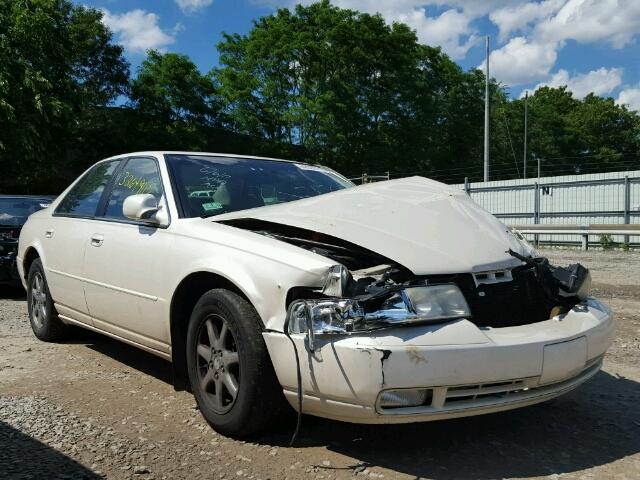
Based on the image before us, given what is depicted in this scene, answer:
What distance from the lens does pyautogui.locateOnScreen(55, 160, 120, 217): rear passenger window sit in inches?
186

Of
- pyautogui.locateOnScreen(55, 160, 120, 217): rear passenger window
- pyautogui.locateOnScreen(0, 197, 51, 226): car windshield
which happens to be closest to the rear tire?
pyautogui.locateOnScreen(55, 160, 120, 217): rear passenger window

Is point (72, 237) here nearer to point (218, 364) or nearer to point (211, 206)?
point (211, 206)

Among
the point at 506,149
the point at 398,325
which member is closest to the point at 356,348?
the point at 398,325

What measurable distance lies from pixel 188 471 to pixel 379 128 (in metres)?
39.9

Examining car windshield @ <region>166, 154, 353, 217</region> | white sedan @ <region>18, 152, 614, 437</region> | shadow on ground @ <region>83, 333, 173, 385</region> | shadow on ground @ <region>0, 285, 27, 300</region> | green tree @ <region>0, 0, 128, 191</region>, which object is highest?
green tree @ <region>0, 0, 128, 191</region>

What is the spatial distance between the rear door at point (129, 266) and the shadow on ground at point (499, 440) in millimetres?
1096

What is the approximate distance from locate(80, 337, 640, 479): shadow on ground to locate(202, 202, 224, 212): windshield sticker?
4.64 feet

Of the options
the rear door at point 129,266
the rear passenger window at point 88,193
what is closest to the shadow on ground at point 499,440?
the rear door at point 129,266

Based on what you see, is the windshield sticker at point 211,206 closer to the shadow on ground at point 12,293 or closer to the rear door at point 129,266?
the rear door at point 129,266

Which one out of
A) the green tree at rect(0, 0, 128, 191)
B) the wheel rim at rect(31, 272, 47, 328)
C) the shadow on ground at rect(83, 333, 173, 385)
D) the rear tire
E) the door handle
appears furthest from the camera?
the green tree at rect(0, 0, 128, 191)

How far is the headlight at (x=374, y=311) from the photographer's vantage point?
263 centimetres

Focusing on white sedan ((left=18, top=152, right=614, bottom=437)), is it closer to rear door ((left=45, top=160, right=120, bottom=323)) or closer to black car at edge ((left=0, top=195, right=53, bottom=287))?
rear door ((left=45, top=160, right=120, bottom=323))

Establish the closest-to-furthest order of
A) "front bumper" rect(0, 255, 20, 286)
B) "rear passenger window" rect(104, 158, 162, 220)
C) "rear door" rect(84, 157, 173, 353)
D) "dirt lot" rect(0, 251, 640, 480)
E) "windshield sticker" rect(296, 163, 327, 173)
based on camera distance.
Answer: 1. "dirt lot" rect(0, 251, 640, 480)
2. "rear door" rect(84, 157, 173, 353)
3. "rear passenger window" rect(104, 158, 162, 220)
4. "windshield sticker" rect(296, 163, 327, 173)
5. "front bumper" rect(0, 255, 20, 286)

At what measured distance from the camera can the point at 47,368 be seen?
448cm
